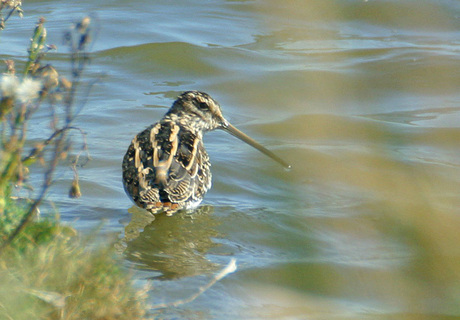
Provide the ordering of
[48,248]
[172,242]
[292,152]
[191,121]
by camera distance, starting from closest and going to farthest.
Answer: [48,248], [172,242], [191,121], [292,152]

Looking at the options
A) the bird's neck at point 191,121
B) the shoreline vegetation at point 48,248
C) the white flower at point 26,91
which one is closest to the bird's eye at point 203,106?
the bird's neck at point 191,121

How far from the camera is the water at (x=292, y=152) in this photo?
246 cm

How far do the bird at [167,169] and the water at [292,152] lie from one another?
20 cm

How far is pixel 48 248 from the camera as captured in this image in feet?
11.1

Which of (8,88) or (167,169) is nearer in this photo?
(8,88)

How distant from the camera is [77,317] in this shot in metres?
3.15

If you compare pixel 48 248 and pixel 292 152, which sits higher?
pixel 48 248

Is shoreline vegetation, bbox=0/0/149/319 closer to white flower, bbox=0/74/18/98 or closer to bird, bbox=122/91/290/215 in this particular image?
white flower, bbox=0/74/18/98

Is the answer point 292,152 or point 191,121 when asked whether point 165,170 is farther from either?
point 292,152

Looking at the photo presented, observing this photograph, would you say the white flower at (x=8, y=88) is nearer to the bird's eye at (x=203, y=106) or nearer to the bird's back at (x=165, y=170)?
the bird's back at (x=165, y=170)

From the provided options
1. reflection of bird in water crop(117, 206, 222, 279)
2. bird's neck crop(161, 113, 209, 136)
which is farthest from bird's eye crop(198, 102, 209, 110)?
reflection of bird in water crop(117, 206, 222, 279)

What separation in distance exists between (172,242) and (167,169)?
1.78 feet

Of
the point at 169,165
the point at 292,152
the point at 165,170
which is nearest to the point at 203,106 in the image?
the point at 292,152

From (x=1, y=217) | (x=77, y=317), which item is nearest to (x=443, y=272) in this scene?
(x=77, y=317)
